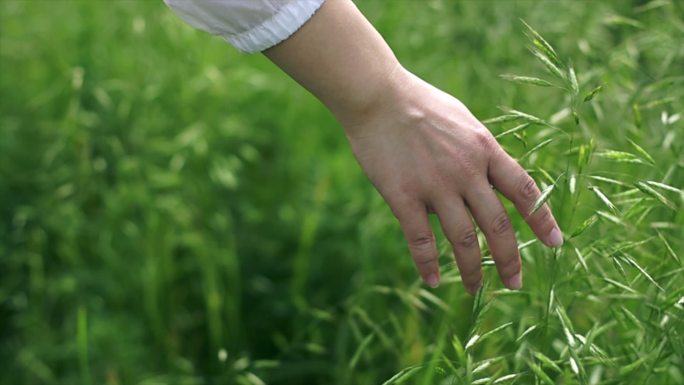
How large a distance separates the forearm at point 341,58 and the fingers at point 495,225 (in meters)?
0.17

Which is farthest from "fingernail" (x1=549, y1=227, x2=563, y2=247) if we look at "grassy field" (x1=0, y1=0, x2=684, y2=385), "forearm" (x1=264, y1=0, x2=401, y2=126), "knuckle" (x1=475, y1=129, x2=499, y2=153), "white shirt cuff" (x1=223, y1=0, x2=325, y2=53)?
"grassy field" (x1=0, y1=0, x2=684, y2=385)

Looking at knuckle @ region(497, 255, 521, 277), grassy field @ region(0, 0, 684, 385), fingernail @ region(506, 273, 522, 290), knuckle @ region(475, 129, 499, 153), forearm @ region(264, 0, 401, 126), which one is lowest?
grassy field @ region(0, 0, 684, 385)

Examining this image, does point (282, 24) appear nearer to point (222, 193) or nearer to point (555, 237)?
point (555, 237)

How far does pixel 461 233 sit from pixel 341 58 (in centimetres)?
25

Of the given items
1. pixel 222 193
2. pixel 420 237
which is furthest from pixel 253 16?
pixel 222 193

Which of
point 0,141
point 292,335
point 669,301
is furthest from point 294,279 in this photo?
point 669,301

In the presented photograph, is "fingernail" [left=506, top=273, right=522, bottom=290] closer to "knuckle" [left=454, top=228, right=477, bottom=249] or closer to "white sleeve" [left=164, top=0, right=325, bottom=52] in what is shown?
"knuckle" [left=454, top=228, right=477, bottom=249]

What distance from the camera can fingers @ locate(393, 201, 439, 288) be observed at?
52.4 inches

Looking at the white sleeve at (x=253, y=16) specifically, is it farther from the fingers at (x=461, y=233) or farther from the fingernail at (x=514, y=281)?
the fingernail at (x=514, y=281)

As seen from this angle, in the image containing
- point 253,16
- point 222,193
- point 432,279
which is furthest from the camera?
point 222,193

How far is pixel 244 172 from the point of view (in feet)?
9.34

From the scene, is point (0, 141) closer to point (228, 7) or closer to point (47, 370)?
point (47, 370)

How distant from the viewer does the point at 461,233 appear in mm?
1324

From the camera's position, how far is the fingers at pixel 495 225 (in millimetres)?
1309
